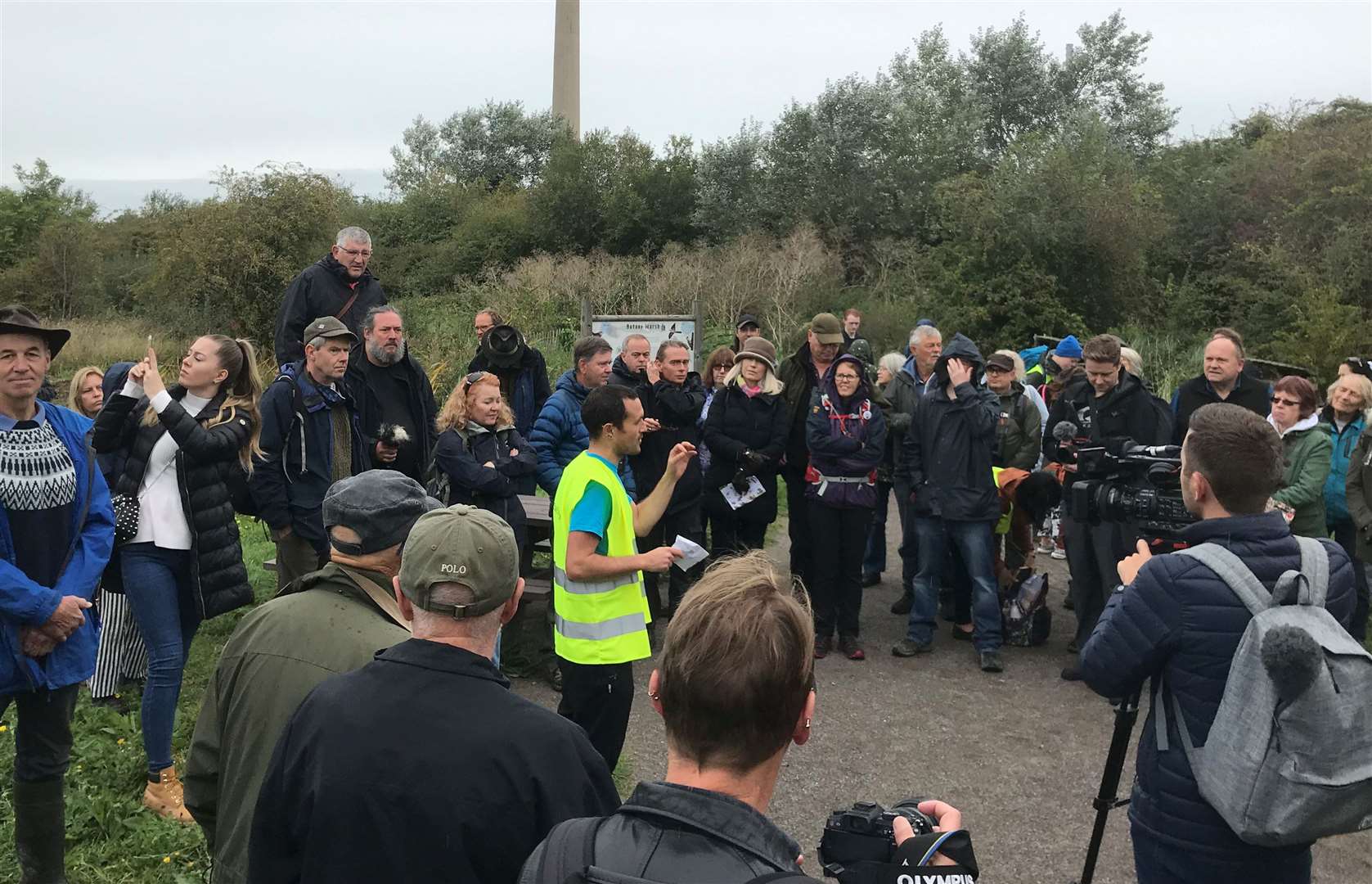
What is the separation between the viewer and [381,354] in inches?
233

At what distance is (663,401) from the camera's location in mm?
7281

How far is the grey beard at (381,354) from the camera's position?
590 centimetres

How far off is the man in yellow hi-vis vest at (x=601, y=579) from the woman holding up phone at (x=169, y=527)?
1.51 meters

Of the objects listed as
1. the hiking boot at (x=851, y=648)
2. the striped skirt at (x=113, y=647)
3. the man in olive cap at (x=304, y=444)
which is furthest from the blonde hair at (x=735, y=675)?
the hiking boot at (x=851, y=648)

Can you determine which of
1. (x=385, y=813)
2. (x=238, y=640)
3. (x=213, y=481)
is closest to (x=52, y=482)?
(x=213, y=481)

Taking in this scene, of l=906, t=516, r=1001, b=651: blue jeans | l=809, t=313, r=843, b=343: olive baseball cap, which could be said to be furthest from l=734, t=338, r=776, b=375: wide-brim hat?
l=906, t=516, r=1001, b=651: blue jeans

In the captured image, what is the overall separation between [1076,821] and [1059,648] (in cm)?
265

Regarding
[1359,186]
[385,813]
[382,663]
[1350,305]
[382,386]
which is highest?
[1359,186]

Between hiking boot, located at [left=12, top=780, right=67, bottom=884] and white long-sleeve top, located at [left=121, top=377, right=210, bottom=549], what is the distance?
1.03 m

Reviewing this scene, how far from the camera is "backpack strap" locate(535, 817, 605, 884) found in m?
1.46

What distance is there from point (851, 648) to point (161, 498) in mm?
4384

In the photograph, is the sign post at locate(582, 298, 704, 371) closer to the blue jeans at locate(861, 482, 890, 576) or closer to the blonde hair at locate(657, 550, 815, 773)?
the blue jeans at locate(861, 482, 890, 576)

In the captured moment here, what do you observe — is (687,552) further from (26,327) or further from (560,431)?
(26,327)

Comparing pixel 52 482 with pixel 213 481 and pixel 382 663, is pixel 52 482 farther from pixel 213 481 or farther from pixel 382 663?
pixel 382 663
